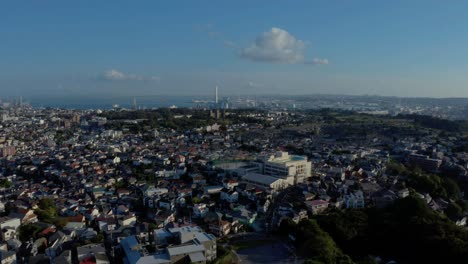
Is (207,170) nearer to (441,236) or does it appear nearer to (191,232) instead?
(191,232)

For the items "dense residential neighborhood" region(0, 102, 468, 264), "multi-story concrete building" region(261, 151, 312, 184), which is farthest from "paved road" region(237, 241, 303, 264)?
"multi-story concrete building" region(261, 151, 312, 184)

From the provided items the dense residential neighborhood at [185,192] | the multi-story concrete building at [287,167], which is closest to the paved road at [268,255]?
the dense residential neighborhood at [185,192]

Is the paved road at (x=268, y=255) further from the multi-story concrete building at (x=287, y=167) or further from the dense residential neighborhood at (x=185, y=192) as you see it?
the multi-story concrete building at (x=287, y=167)

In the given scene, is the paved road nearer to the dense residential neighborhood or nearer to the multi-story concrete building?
the dense residential neighborhood

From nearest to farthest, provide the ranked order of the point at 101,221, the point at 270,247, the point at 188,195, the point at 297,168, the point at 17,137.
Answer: the point at 270,247 < the point at 101,221 < the point at 188,195 < the point at 297,168 < the point at 17,137

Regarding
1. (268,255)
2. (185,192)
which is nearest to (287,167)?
(185,192)

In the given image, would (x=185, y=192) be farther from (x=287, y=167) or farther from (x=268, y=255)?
(x=268, y=255)

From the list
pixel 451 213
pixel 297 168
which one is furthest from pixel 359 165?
pixel 451 213
